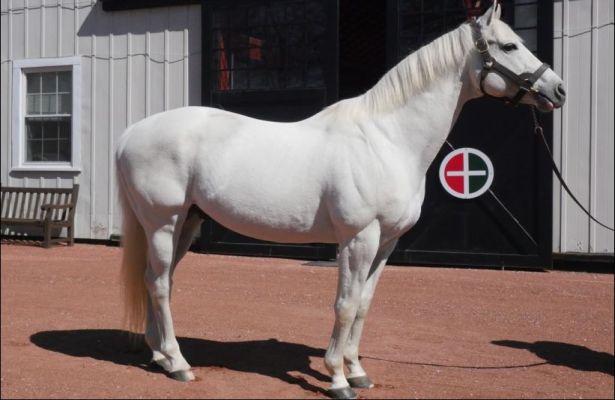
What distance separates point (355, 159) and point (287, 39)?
6.20m

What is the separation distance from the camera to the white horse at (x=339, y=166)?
396 centimetres

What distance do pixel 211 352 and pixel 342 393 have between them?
4.13 ft

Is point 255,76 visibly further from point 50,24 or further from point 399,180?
point 399,180

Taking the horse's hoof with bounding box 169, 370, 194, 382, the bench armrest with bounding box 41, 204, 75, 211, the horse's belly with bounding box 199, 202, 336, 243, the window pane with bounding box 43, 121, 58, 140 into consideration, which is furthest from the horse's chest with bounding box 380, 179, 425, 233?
the window pane with bounding box 43, 121, 58, 140

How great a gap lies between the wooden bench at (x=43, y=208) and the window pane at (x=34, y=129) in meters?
0.90

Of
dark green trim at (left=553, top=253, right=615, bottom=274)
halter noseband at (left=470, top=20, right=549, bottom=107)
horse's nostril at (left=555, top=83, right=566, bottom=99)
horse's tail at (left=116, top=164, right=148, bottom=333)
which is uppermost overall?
halter noseband at (left=470, top=20, right=549, bottom=107)

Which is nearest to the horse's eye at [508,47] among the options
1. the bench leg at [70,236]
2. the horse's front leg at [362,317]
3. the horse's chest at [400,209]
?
the horse's chest at [400,209]

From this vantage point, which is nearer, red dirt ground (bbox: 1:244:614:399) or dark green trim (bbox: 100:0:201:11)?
red dirt ground (bbox: 1:244:614:399)

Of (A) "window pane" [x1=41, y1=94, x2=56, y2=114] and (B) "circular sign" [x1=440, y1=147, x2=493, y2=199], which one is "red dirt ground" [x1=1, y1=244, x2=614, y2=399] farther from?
(A) "window pane" [x1=41, y1=94, x2=56, y2=114]

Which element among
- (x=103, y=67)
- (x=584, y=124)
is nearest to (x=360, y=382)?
(x=584, y=124)

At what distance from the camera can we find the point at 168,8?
10.7 meters

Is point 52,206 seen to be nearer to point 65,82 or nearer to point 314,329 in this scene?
point 65,82

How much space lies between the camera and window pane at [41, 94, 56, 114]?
1152 centimetres

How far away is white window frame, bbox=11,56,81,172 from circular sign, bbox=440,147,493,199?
5.74 m
